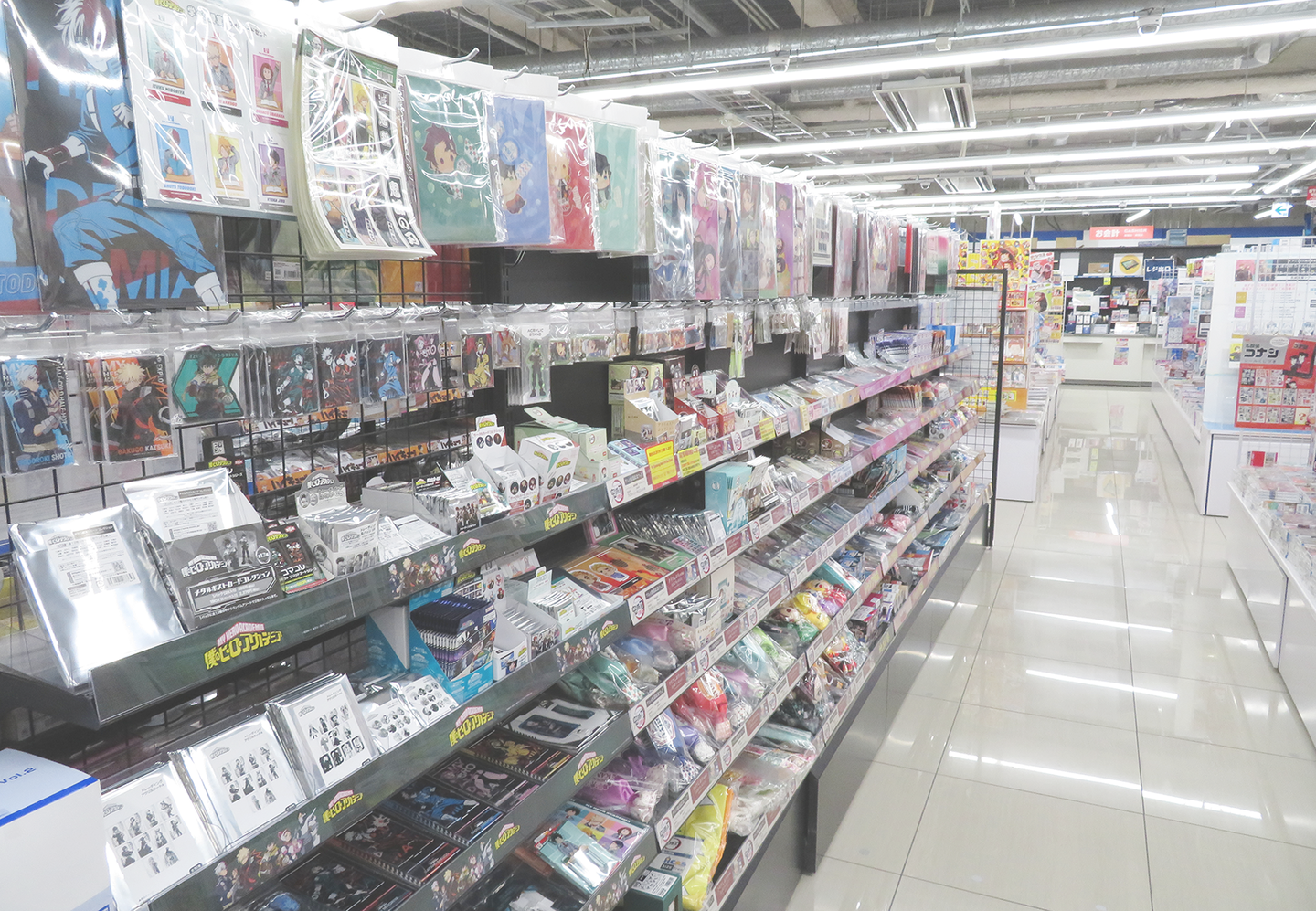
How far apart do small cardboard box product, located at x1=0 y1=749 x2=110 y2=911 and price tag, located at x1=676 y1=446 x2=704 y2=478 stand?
1.48 metres

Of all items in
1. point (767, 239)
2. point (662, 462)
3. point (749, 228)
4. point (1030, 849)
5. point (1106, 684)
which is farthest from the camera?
point (1106, 684)

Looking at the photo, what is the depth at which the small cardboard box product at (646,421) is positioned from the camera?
86.4 inches

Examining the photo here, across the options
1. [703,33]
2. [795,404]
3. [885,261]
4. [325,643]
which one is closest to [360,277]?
[325,643]

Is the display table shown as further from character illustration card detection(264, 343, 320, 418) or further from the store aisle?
character illustration card detection(264, 343, 320, 418)

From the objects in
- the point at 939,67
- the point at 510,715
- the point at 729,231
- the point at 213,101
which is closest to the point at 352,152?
the point at 213,101

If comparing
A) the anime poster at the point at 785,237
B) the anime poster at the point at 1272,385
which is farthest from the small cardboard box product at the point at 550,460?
the anime poster at the point at 1272,385

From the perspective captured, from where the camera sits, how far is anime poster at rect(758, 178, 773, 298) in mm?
2795

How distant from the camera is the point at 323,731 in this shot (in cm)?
119

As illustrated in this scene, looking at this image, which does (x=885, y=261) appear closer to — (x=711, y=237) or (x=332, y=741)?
(x=711, y=237)

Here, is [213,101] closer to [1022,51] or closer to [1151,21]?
[1022,51]

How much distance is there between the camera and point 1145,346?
18391mm

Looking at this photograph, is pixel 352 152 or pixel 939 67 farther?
pixel 939 67

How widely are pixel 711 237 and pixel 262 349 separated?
151 centimetres

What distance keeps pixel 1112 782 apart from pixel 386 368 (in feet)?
11.3
